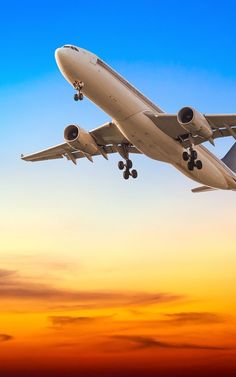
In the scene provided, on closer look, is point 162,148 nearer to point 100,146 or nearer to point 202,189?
point 100,146

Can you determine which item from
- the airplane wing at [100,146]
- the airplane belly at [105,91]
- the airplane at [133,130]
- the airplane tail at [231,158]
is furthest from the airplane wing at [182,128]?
the airplane tail at [231,158]

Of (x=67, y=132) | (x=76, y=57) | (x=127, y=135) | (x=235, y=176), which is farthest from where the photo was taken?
(x=235, y=176)

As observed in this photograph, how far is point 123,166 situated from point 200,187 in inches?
310

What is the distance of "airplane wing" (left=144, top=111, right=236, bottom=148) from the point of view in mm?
45344

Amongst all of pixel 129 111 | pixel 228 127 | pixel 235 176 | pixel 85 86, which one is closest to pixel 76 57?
pixel 85 86

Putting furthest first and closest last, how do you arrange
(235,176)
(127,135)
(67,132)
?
(235,176) < (67,132) < (127,135)

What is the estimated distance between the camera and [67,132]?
49156 mm

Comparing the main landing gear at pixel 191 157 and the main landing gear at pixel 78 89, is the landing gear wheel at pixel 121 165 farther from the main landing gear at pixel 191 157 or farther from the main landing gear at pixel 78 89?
the main landing gear at pixel 78 89

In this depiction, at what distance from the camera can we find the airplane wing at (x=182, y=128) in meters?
45.3

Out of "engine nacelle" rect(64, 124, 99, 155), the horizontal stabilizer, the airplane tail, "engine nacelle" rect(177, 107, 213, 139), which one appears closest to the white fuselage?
"engine nacelle" rect(177, 107, 213, 139)

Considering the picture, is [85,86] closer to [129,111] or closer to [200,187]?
[129,111]

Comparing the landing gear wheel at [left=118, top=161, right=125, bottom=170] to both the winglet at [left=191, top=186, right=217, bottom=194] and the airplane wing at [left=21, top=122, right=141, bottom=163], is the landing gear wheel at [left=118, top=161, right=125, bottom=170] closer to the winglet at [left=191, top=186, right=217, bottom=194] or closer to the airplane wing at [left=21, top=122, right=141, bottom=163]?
the airplane wing at [left=21, top=122, right=141, bottom=163]

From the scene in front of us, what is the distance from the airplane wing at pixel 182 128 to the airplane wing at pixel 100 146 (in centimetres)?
416

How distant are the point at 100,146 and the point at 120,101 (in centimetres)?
836
